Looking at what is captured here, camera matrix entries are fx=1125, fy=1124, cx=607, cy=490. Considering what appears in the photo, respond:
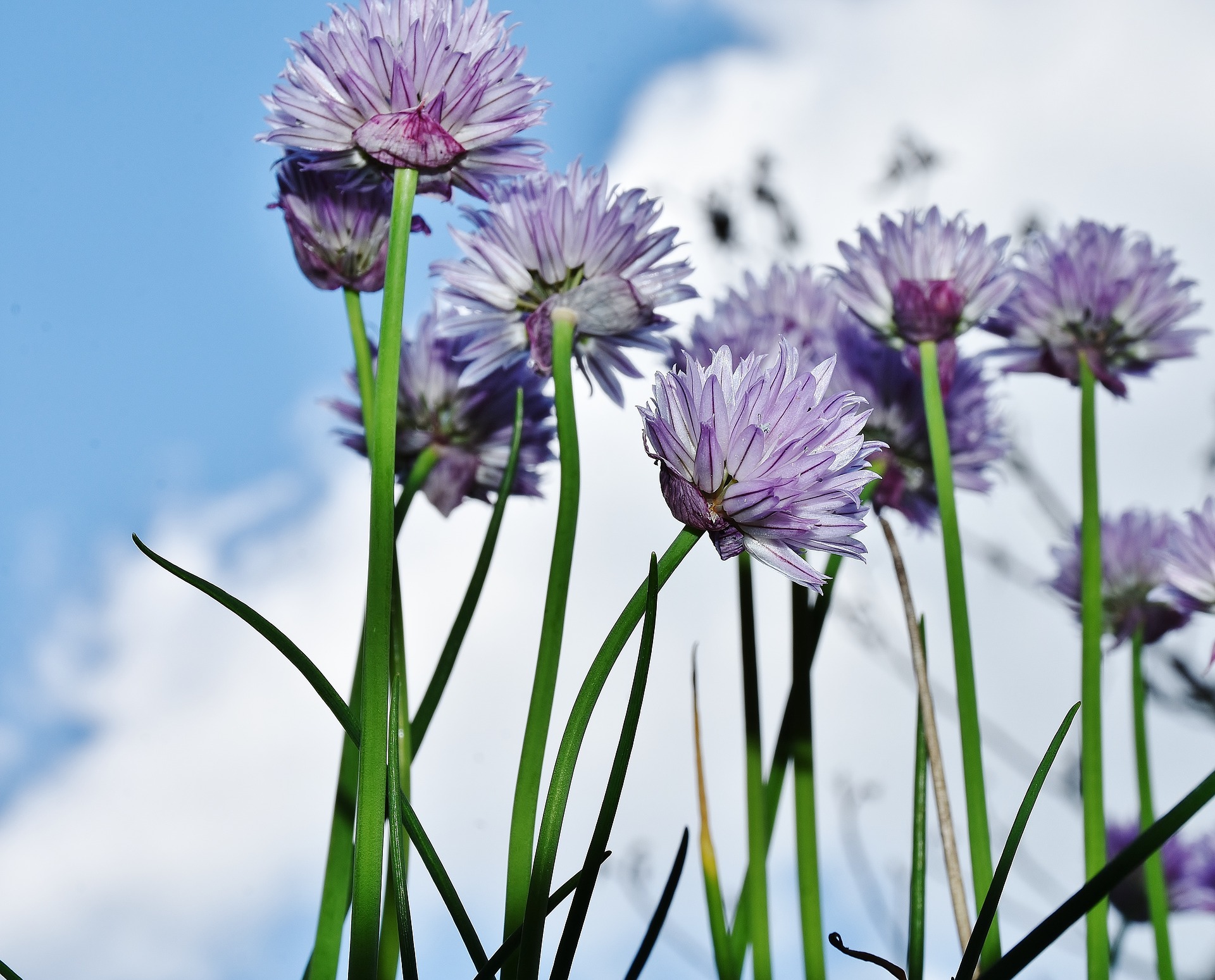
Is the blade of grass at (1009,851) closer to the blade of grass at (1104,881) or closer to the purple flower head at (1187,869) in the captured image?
the blade of grass at (1104,881)

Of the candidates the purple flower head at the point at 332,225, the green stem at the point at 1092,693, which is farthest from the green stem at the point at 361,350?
the green stem at the point at 1092,693

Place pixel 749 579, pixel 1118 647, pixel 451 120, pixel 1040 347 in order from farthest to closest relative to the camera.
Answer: pixel 1118 647, pixel 1040 347, pixel 749 579, pixel 451 120

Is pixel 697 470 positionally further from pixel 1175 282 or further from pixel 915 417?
pixel 1175 282

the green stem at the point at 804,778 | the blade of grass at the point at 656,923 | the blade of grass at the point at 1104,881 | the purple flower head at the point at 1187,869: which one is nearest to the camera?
the blade of grass at the point at 1104,881

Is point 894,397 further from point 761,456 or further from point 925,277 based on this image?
point 761,456

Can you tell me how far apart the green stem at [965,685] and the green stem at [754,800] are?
114 mm

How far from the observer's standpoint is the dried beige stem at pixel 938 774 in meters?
0.57

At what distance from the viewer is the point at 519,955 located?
393 mm

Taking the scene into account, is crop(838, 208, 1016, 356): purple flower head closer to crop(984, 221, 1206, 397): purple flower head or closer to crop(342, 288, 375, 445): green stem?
crop(984, 221, 1206, 397): purple flower head

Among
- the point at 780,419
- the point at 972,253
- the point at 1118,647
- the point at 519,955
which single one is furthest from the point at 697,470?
the point at 1118,647

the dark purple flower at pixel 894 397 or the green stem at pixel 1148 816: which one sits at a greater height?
the dark purple flower at pixel 894 397

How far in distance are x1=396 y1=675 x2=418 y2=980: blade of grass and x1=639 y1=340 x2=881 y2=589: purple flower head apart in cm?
15

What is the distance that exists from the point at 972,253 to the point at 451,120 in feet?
1.17

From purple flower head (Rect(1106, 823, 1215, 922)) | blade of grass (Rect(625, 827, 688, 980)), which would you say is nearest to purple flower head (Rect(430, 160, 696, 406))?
blade of grass (Rect(625, 827, 688, 980))
